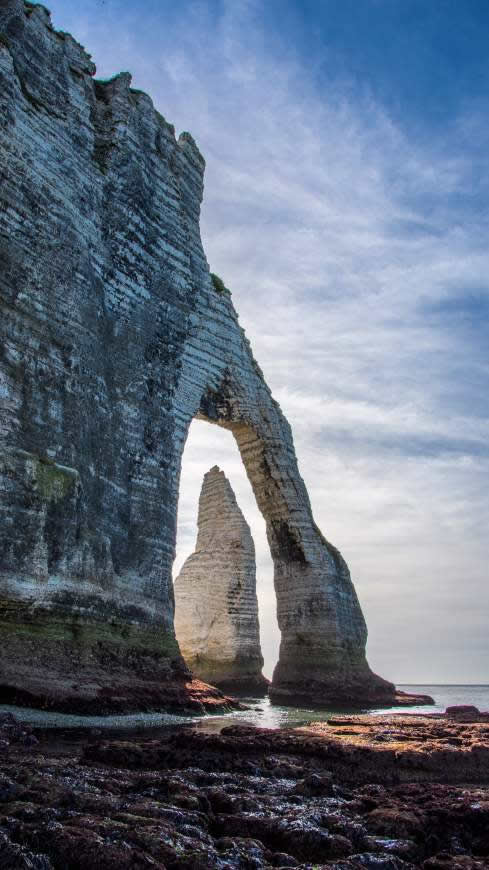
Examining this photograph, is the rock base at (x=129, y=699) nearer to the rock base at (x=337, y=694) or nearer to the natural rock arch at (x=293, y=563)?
the rock base at (x=337, y=694)

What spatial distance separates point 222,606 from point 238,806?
2160cm

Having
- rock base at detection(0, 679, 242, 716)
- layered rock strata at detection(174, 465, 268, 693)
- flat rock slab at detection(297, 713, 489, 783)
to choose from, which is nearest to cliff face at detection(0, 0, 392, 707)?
rock base at detection(0, 679, 242, 716)

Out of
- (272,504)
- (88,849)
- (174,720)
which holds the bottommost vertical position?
(174,720)

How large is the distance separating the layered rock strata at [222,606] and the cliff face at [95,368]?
4517mm

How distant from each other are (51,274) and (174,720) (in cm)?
838

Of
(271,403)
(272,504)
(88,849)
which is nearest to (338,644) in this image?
(272,504)

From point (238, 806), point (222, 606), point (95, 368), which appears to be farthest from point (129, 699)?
point (222, 606)

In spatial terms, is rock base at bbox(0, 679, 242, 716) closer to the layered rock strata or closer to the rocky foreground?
the rocky foreground

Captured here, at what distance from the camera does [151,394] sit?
1569 cm

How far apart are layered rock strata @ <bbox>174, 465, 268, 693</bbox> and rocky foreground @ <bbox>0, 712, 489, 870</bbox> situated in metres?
19.0

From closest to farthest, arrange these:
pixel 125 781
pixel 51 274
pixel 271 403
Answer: pixel 125 781, pixel 51 274, pixel 271 403

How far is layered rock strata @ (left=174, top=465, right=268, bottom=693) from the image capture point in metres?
24.8

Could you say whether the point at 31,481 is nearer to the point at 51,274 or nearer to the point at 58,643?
the point at 58,643

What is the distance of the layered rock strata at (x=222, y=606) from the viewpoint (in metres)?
24.8
